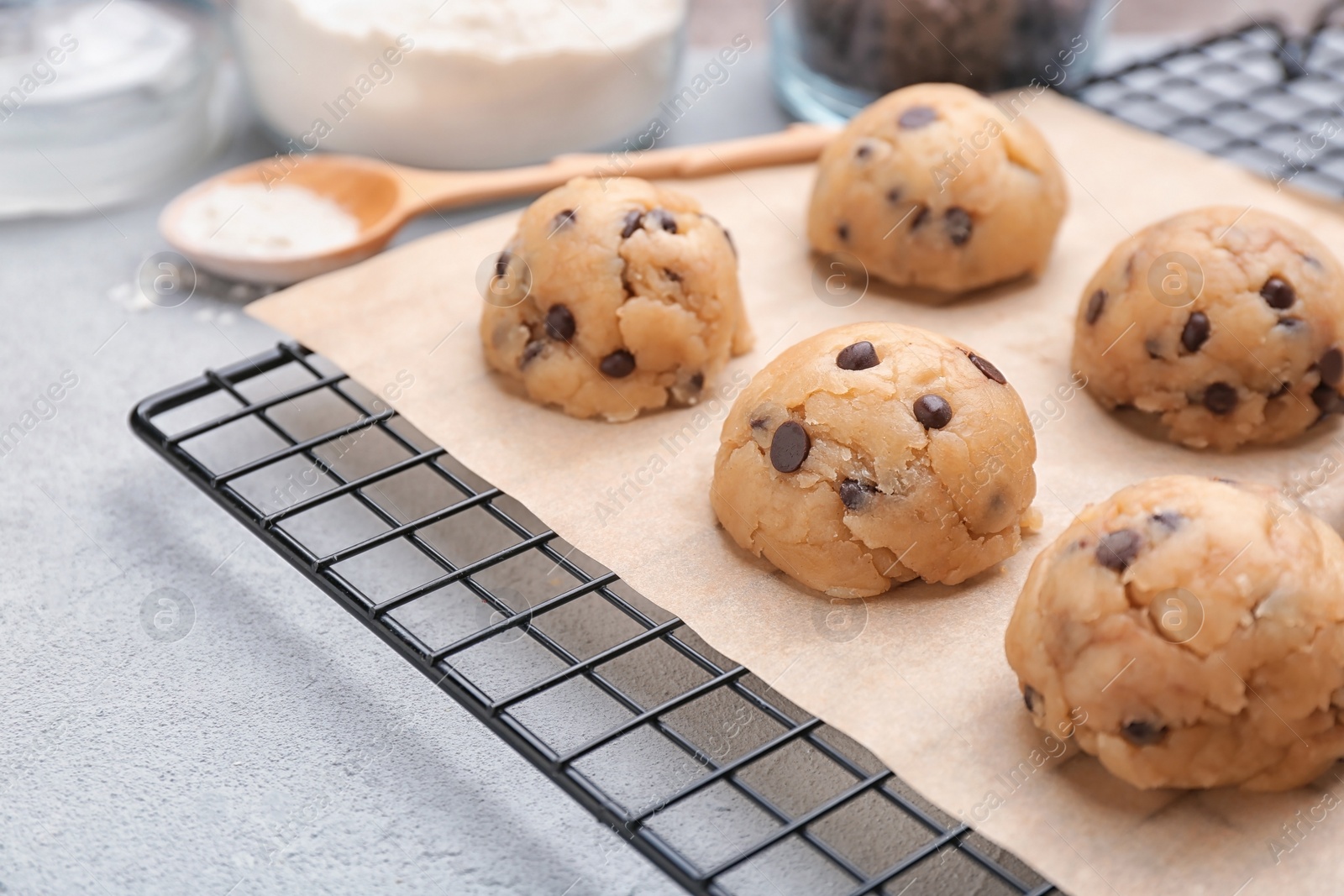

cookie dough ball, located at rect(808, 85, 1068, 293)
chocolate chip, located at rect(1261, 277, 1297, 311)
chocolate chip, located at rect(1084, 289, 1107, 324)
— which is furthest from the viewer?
cookie dough ball, located at rect(808, 85, 1068, 293)

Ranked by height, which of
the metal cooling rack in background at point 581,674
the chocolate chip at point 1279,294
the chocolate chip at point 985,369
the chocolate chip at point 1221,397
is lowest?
the metal cooling rack in background at point 581,674

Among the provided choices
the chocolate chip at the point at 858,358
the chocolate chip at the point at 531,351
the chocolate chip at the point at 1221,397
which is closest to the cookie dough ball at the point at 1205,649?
the chocolate chip at the point at 858,358

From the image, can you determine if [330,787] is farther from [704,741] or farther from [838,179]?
[838,179]

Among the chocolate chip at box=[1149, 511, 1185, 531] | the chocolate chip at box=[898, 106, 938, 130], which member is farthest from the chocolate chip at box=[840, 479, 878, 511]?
the chocolate chip at box=[898, 106, 938, 130]

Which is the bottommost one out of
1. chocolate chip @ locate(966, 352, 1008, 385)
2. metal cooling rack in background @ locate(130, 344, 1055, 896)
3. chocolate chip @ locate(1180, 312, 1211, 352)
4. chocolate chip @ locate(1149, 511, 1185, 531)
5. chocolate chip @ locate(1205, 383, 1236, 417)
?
metal cooling rack in background @ locate(130, 344, 1055, 896)

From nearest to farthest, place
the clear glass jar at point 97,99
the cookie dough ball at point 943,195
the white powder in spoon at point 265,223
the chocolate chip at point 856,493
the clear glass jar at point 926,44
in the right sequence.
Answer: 1. the chocolate chip at point 856,493
2. the cookie dough ball at point 943,195
3. the white powder in spoon at point 265,223
4. the clear glass jar at point 97,99
5. the clear glass jar at point 926,44

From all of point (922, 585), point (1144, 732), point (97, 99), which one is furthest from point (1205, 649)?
point (97, 99)

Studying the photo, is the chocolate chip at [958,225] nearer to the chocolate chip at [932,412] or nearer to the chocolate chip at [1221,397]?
the chocolate chip at [1221,397]

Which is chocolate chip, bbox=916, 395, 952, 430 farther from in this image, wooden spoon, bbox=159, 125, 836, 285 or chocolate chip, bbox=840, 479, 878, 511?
wooden spoon, bbox=159, 125, 836, 285
